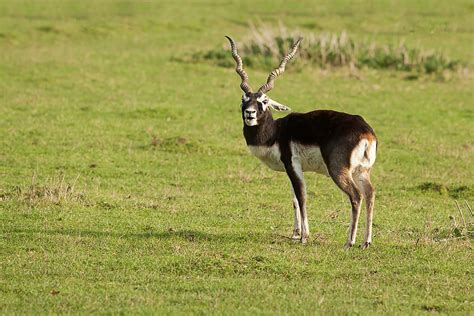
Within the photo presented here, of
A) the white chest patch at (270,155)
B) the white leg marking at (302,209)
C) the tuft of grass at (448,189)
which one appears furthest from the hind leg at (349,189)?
the tuft of grass at (448,189)

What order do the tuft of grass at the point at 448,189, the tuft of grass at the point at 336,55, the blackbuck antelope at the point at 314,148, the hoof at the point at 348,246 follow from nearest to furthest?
the blackbuck antelope at the point at 314,148
the hoof at the point at 348,246
the tuft of grass at the point at 448,189
the tuft of grass at the point at 336,55

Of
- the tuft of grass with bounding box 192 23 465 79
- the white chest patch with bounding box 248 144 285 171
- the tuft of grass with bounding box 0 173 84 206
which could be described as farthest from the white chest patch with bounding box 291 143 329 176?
the tuft of grass with bounding box 192 23 465 79

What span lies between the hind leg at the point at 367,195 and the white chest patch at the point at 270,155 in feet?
2.87

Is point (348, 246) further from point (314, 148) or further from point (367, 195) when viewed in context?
point (314, 148)

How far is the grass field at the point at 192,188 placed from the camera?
27.9 feet

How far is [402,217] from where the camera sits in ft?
41.0

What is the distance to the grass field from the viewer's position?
8.49 m

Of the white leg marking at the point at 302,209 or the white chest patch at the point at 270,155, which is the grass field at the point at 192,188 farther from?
the white chest patch at the point at 270,155

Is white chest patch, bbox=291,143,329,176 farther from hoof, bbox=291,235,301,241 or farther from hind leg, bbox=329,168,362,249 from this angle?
hoof, bbox=291,235,301,241

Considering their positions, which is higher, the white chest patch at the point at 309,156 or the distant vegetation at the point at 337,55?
the white chest patch at the point at 309,156

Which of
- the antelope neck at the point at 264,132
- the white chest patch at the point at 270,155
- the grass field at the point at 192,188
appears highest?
the antelope neck at the point at 264,132

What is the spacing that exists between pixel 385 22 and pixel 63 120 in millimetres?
19484

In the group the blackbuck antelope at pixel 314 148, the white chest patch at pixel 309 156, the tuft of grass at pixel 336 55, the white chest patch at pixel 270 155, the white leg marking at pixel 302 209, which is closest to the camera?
the blackbuck antelope at pixel 314 148

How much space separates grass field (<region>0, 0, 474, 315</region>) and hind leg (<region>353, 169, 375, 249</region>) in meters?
0.14
